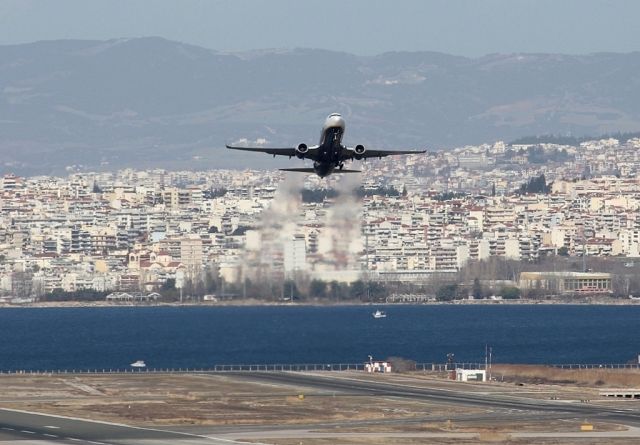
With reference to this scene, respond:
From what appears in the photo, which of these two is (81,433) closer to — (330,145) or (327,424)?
(327,424)

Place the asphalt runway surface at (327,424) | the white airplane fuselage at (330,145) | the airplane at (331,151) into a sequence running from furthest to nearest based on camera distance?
the airplane at (331,151)
the white airplane fuselage at (330,145)
the asphalt runway surface at (327,424)

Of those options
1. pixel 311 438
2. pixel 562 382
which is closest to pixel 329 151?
pixel 311 438

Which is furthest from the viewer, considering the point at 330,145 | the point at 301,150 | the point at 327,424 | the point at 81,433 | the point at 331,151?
the point at 327,424

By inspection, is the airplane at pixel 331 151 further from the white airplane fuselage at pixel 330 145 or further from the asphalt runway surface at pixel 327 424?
the asphalt runway surface at pixel 327 424

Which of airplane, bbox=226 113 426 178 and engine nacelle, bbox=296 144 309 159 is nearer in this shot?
airplane, bbox=226 113 426 178

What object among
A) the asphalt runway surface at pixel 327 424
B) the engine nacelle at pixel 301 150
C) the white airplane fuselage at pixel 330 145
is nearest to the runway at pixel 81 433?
the asphalt runway surface at pixel 327 424

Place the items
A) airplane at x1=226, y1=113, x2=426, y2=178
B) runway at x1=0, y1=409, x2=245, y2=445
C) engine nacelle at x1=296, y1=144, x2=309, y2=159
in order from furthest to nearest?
1. engine nacelle at x1=296, y1=144, x2=309, y2=159
2. airplane at x1=226, y1=113, x2=426, y2=178
3. runway at x1=0, y1=409, x2=245, y2=445

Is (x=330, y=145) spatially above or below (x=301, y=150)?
above

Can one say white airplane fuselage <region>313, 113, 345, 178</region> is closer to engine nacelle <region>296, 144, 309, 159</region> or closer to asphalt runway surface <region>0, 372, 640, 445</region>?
engine nacelle <region>296, 144, 309, 159</region>

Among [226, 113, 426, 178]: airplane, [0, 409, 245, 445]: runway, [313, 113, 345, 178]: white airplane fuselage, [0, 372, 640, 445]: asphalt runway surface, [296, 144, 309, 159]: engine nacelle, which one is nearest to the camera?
[0, 409, 245, 445]: runway

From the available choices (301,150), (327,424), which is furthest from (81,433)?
(301,150)

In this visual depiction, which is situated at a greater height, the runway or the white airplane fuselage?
the white airplane fuselage

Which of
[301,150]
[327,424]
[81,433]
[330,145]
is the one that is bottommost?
[81,433]

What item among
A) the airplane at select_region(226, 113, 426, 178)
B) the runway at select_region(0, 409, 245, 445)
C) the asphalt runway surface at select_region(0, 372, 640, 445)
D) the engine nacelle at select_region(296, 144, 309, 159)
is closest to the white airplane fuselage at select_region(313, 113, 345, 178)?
the airplane at select_region(226, 113, 426, 178)
